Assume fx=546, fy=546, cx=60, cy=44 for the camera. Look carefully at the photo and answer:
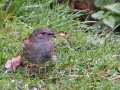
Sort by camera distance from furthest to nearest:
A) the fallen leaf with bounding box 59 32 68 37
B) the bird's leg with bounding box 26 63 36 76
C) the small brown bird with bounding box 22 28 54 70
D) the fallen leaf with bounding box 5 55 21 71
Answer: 1. the fallen leaf with bounding box 59 32 68 37
2. the fallen leaf with bounding box 5 55 21 71
3. the bird's leg with bounding box 26 63 36 76
4. the small brown bird with bounding box 22 28 54 70

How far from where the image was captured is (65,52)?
5.78 meters

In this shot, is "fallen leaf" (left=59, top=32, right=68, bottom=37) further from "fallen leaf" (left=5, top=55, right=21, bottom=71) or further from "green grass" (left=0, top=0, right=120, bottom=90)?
"fallen leaf" (left=5, top=55, right=21, bottom=71)

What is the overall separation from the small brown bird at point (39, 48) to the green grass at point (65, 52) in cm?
19

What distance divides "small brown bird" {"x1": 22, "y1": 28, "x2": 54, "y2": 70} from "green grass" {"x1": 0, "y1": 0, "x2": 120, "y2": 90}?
19cm

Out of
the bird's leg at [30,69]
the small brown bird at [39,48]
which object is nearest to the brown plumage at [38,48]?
the small brown bird at [39,48]

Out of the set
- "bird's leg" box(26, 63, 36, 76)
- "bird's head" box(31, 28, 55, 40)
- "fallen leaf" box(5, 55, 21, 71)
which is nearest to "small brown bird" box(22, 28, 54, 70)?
"bird's head" box(31, 28, 55, 40)

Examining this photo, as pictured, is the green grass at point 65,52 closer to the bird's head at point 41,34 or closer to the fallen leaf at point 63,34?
the fallen leaf at point 63,34

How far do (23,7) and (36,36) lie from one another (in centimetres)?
153

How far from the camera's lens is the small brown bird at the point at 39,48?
5.09 m

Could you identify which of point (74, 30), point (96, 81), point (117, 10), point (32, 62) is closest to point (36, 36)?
point (32, 62)

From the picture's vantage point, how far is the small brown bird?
5.09m

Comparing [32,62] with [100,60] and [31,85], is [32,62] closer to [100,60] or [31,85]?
[31,85]

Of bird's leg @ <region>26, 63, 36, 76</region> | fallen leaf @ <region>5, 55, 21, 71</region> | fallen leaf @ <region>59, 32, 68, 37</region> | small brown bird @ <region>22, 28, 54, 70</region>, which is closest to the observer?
small brown bird @ <region>22, 28, 54, 70</region>

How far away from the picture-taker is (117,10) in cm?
657
